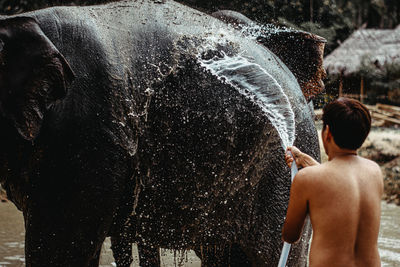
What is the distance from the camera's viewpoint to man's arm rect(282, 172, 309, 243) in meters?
1.89

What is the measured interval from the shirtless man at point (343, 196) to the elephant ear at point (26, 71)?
98 cm

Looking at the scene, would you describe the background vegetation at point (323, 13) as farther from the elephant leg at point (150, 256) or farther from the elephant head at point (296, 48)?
the elephant leg at point (150, 256)

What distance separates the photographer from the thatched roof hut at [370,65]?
15.1 meters

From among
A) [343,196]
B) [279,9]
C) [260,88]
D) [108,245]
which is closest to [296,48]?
[260,88]

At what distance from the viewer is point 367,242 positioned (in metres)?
1.86

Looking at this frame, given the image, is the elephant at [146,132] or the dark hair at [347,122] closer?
the dark hair at [347,122]

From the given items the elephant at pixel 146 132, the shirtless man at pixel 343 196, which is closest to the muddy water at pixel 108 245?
the elephant at pixel 146 132

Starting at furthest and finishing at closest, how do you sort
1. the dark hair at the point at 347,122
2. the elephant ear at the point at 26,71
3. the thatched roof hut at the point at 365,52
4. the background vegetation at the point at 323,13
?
1. the thatched roof hut at the point at 365,52
2. the background vegetation at the point at 323,13
3. the elephant ear at the point at 26,71
4. the dark hair at the point at 347,122

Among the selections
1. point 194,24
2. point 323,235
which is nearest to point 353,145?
point 323,235

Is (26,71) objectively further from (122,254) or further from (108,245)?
(108,245)

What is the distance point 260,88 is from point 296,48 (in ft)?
1.92

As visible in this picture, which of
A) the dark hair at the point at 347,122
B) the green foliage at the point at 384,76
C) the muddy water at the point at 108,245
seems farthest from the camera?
the green foliage at the point at 384,76

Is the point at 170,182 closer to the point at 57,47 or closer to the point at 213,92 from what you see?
the point at 213,92

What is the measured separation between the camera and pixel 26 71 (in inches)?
85.2
